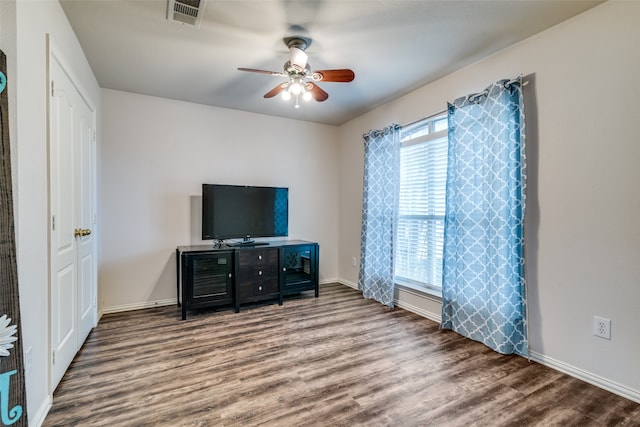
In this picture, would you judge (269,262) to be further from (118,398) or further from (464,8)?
(464,8)

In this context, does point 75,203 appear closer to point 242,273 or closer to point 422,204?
point 242,273

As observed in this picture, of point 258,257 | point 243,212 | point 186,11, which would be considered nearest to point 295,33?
point 186,11

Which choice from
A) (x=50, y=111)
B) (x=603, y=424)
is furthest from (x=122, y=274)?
(x=603, y=424)

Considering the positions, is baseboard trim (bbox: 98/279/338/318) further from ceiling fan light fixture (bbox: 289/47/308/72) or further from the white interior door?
ceiling fan light fixture (bbox: 289/47/308/72)

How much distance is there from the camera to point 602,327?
1978 millimetres

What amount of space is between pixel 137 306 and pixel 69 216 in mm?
1695

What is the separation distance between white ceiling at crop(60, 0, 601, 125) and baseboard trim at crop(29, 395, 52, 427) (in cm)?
251

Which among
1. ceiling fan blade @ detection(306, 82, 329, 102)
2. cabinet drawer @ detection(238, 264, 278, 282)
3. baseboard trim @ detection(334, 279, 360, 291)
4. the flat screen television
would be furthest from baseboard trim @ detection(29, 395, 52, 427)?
baseboard trim @ detection(334, 279, 360, 291)

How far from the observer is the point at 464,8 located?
79.1 inches

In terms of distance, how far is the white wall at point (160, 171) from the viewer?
3.35 metres

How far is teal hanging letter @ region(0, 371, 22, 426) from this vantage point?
1.19 m

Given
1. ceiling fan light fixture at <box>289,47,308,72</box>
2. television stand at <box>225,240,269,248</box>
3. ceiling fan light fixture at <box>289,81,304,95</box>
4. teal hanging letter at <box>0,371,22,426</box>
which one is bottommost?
teal hanging letter at <box>0,371,22,426</box>

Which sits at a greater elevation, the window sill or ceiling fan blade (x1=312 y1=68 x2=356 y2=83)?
ceiling fan blade (x1=312 y1=68 x2=356 y2=83)

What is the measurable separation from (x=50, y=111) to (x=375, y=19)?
2.21 m
